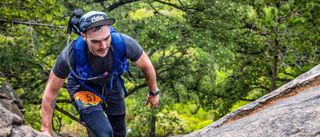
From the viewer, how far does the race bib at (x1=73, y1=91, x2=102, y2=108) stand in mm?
5777

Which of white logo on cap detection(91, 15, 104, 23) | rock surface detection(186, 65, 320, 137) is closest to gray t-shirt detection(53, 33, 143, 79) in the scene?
white logo on cap detection(91, 15, 104, 23)

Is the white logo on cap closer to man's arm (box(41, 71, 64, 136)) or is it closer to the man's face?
the man's face

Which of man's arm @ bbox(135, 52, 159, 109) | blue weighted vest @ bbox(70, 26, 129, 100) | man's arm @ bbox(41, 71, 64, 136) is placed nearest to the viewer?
blue weighted vest @ bbox(70, 26, 129, 100)

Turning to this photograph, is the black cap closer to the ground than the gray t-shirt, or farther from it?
farther from it

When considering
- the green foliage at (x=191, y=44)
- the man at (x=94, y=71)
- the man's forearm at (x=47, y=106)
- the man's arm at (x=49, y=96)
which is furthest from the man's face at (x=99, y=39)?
the green foliage at (x=191, y=44)

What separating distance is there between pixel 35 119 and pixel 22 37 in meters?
3.10

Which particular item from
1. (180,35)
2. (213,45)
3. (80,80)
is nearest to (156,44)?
(180,35)

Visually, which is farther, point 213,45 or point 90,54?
point 213,45

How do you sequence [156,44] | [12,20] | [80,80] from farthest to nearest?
[156,44] < [12,20] < [80,80]

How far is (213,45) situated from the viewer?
1565 cm

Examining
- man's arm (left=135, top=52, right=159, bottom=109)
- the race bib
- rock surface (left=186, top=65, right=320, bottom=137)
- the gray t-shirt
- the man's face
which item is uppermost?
the man's face

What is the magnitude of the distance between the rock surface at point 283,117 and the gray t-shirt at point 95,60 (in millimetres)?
1318

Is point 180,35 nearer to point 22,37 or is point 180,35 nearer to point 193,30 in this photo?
point 193,30

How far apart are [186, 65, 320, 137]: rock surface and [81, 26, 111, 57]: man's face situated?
159cm
